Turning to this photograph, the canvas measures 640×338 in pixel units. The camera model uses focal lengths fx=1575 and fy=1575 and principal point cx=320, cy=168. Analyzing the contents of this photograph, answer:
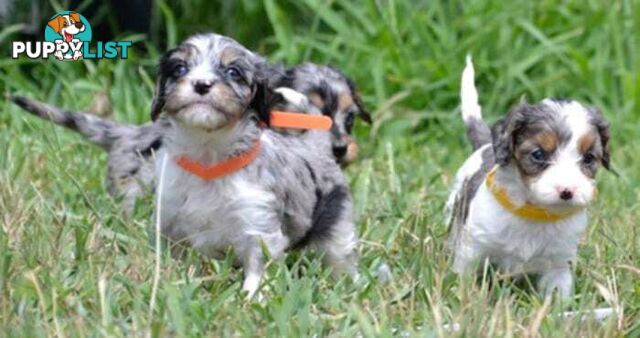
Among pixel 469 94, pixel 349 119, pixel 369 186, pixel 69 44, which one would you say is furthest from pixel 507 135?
pixel 69 44

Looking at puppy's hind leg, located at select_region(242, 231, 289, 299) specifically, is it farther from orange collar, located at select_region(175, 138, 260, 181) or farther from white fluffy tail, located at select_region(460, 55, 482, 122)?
white fluffy tail, located at select_region(460, 55, 482, 122)

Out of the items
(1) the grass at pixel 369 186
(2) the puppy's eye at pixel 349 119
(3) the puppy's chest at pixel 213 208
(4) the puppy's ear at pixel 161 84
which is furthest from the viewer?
(2) the puppy's eye at pixel 349 119

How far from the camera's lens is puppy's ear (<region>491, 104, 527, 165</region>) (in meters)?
5.98

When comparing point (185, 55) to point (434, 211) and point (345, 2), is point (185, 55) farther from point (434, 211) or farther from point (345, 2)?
point (345, 2)

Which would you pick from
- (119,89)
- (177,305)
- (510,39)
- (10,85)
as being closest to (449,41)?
(510,39)

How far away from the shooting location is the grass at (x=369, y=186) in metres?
5.20

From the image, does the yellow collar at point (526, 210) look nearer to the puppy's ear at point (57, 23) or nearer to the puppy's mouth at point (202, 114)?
the puppy's mouth at point (202, 114)

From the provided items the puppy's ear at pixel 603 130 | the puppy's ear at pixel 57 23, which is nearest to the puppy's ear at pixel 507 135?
the puppy's ear at pixel 603 130

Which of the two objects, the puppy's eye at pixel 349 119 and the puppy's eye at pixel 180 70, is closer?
the puppy's eye at pixel 180 70

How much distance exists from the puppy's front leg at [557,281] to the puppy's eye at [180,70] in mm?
1628

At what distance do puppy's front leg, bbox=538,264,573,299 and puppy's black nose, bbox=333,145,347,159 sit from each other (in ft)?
4.44

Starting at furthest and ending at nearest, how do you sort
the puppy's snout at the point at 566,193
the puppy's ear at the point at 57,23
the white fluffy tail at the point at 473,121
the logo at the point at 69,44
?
the logo at the point at 69,44
the puppy's ear at the point at 57,23
the white fluffy tail at the point at 473,121
the puppy's snout at the point at 566,193

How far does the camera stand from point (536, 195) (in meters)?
5.81

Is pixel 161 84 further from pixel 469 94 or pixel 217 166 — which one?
pixel 469 94
